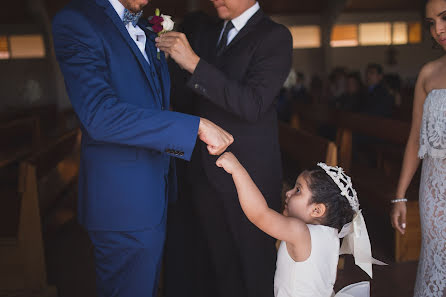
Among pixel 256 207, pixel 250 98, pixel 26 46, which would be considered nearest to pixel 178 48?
pixel 250 98

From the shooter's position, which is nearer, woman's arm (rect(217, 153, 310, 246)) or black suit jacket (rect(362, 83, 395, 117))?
woman's arm (rect(217, 153, 310, 246))

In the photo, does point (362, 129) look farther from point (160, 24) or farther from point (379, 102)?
point (160, 24)

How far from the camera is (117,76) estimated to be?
4.72ft

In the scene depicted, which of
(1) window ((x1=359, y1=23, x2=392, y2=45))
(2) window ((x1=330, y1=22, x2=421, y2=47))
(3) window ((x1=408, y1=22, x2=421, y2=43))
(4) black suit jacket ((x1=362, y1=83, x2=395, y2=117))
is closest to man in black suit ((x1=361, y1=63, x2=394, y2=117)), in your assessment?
(4) black suit jacket ((x1=362, y1=83, x2=395, y2=117))

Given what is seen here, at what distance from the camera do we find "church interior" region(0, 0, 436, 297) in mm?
2879

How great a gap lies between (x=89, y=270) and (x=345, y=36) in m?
17.3

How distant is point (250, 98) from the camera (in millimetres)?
1854

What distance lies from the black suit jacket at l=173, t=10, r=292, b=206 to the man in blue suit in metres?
0.37

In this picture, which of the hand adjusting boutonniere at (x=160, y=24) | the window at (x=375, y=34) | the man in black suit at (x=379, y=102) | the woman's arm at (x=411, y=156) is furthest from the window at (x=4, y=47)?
the window at (x=375, y=34)

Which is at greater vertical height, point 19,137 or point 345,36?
point 345,36

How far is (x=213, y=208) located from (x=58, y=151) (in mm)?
1835

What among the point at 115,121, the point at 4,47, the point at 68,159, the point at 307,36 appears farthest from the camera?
the point at 307,36

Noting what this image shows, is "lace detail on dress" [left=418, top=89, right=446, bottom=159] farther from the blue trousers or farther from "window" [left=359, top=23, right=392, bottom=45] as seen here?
"window" [left=359, top=23, right=392, bottom=45]

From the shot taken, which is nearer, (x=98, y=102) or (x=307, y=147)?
(x=98, y=102)
